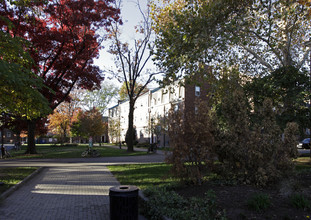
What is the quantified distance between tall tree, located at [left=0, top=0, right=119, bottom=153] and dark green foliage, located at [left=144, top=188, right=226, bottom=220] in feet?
47.4

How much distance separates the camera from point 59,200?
7012 mm

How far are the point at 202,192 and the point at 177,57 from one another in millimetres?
5057

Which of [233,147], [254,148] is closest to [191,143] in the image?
[233,147]

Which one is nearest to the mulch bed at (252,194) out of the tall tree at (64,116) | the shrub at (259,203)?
the shrub at (259,203)

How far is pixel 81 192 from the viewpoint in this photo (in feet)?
26.5

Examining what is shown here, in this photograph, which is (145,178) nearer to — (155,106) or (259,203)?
(259,203)

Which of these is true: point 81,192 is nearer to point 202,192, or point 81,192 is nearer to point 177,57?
point 202,192

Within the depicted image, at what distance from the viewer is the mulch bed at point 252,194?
4410 mm

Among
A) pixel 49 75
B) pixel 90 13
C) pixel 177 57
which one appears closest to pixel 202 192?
pixel 177 57

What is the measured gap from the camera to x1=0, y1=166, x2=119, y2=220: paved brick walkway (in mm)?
5746

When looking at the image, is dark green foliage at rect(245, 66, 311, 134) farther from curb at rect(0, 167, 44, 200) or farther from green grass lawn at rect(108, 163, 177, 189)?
curb at rect(0, 167, 44, 200)

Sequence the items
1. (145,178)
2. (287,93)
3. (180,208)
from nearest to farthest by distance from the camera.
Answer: (180,208) → (145,178) → (287,93)

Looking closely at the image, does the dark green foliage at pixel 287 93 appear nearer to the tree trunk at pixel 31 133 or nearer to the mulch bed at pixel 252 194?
the mulch bed at pixel 252 194

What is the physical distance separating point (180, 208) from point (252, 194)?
59.6 inches
